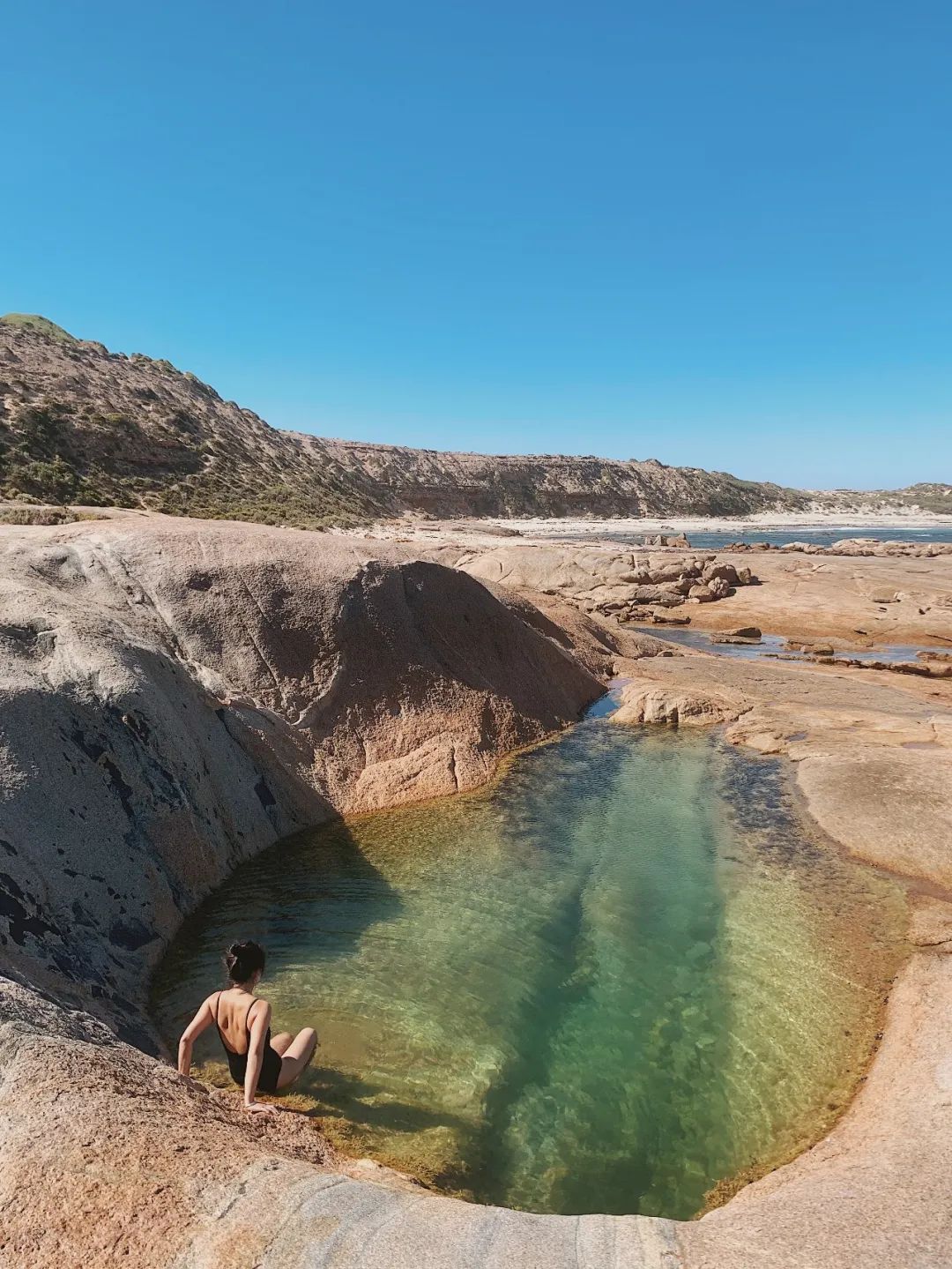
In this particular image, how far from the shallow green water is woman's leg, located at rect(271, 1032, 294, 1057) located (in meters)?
0.28

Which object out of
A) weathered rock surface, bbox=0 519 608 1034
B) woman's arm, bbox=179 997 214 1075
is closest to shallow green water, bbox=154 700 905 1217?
woman's arm, bbox=179 997 214 1075

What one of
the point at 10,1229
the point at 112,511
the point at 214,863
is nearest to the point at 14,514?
the point at 112,511

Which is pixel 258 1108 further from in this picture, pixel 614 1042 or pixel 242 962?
pixel 614 1042

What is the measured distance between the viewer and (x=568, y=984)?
20.0 ft

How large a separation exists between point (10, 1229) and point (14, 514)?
536 inches

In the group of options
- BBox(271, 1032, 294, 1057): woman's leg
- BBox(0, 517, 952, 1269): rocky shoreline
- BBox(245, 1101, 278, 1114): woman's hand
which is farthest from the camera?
BBox(271, 1032, 294, 1057): woman's leg

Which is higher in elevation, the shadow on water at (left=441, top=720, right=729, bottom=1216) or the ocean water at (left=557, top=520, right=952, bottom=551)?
the ocean water at (left=557, top=520, right=952, bottom=551)

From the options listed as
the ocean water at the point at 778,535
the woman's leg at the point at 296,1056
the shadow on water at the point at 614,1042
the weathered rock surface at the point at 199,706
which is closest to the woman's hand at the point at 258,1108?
the woman's leg at the point at 296,1056

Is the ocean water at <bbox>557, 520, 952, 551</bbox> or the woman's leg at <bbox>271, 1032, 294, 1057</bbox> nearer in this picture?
the woman's leg at <bbox>271, 1032, 294, 1057</bbox>

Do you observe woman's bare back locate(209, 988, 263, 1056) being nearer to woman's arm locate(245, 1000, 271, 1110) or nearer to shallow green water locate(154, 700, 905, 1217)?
woman's arm locate(245, 1000, 271, 1110)

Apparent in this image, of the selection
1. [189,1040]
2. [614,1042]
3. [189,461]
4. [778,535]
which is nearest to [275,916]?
→ [189,1040]

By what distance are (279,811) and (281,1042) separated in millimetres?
4149

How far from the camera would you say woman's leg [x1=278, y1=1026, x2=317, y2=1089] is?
15.3 ft

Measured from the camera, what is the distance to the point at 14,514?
547 inches
